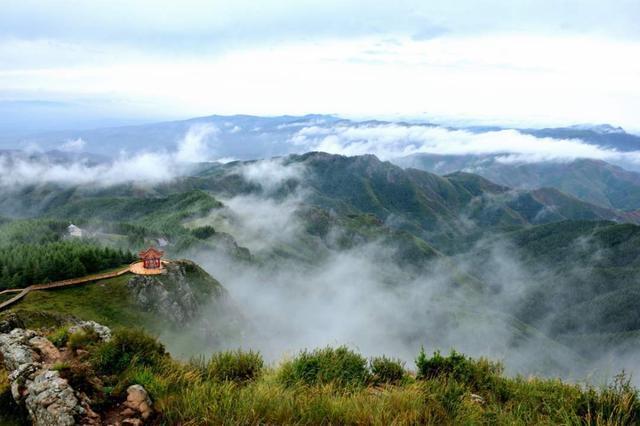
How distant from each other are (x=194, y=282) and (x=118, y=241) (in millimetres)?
90185

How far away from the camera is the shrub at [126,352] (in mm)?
11188

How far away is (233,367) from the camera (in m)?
13.0

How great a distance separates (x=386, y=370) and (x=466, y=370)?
273cm

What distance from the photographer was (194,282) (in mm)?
110000

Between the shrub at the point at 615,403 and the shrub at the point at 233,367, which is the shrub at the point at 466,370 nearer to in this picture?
the shrub at the point at 615,403

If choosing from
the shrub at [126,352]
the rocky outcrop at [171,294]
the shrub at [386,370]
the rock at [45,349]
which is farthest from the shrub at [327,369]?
the rocky outcrop at [171,294]

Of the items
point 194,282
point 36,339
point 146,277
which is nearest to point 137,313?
point 146,277

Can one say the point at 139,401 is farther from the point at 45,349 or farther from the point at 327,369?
the point at 45,349

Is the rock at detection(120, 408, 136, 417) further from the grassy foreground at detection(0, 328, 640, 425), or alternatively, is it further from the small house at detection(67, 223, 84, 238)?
the small house at detection(67, 223, 84, 238)

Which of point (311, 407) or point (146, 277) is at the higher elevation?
point (311, 407)

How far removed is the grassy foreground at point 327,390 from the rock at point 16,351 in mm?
974

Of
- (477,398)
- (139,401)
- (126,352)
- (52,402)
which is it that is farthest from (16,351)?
(477,398)

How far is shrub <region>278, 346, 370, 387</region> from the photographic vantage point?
1231 cm

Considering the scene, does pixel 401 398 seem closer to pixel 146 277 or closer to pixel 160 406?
pixel 160 406
